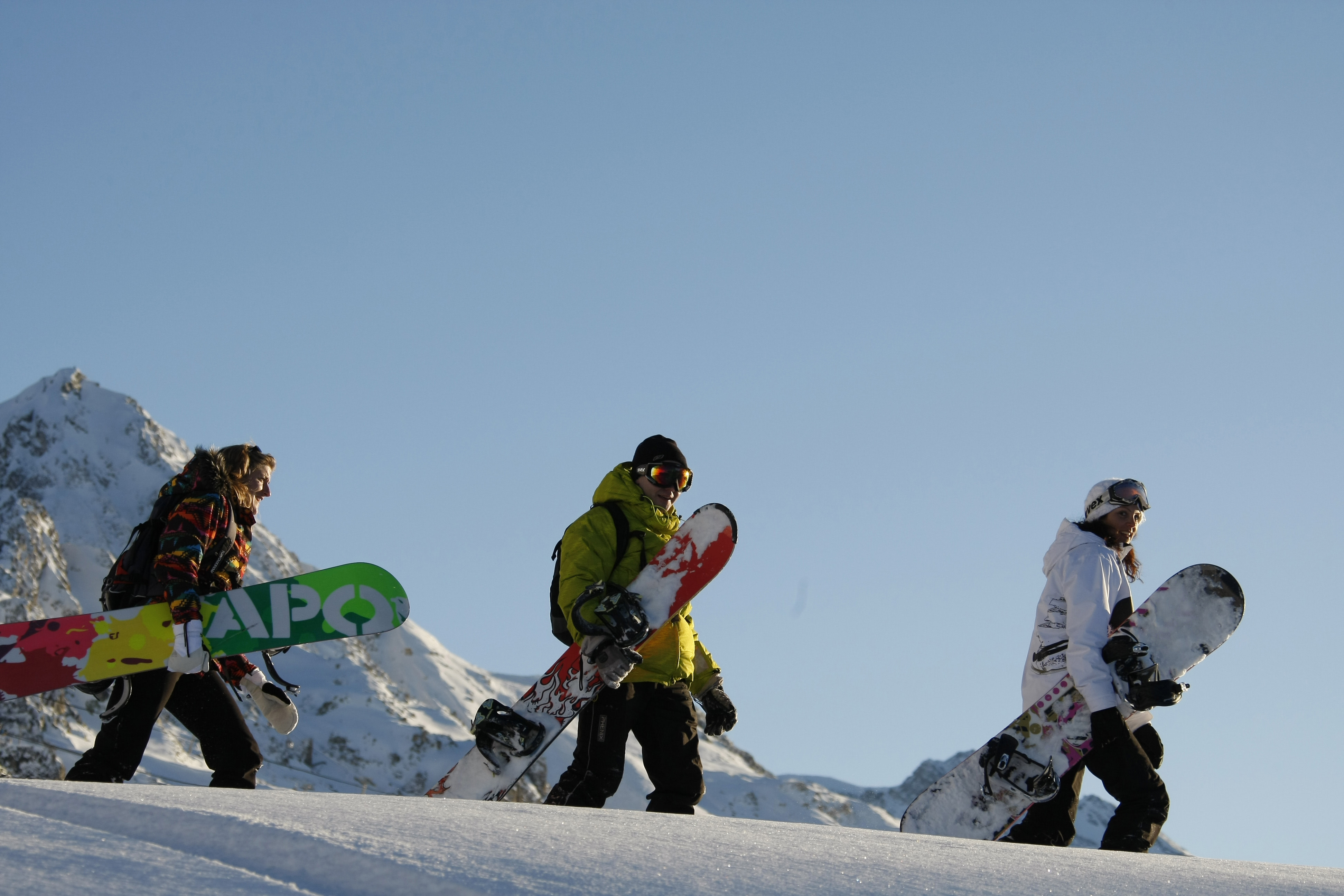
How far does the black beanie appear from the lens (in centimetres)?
556

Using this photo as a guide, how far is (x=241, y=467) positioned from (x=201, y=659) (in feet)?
2.88

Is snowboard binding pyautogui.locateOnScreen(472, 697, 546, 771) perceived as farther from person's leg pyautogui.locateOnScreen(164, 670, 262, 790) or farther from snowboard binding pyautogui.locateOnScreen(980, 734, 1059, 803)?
snowboard binding pyautogui.locateOnScreen(980, 734, 1059, 803)

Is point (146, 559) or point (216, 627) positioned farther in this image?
point (216, 627)

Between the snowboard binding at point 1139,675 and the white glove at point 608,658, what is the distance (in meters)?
2.03

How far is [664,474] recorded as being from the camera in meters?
5.54

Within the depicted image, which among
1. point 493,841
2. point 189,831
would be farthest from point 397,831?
point 189,831

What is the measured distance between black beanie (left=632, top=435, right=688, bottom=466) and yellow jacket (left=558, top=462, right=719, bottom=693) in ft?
0.31

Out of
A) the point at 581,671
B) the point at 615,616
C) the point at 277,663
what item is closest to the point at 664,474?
the point at 615,616

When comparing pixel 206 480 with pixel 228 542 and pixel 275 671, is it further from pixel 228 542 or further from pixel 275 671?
pixel 275 671

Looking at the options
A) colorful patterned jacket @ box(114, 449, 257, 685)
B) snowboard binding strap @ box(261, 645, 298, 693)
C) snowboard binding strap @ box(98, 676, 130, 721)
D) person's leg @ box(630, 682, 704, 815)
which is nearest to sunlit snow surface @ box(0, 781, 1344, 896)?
person's leg @ box(630, 682, 704, 815)

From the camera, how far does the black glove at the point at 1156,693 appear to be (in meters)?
5.10

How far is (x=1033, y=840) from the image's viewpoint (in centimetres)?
538

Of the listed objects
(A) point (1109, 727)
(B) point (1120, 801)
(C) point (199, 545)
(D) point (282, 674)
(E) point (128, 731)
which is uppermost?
(A) point (1109, 727)

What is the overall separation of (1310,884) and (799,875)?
1.43 meters
